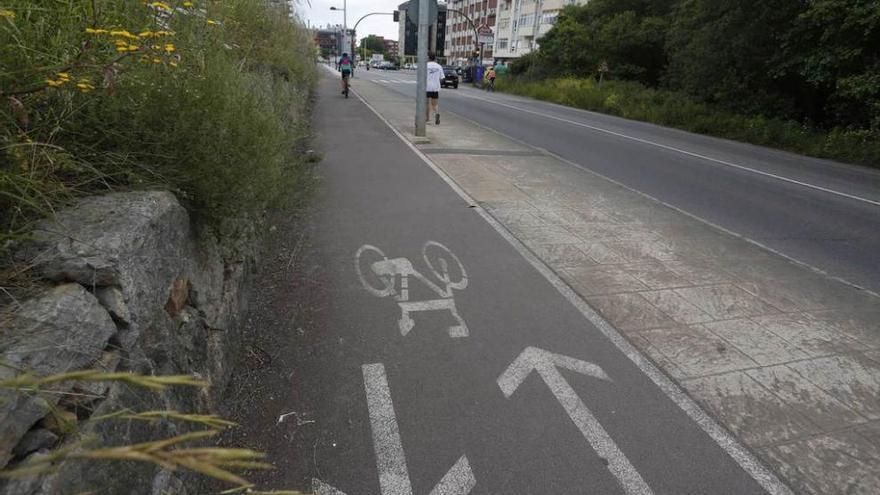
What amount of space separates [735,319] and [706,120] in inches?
784

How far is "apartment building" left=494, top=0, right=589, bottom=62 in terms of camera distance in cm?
6875

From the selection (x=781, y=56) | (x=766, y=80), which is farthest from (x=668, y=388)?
(x=766, y=80)

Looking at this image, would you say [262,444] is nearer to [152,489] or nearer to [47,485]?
[152,489]

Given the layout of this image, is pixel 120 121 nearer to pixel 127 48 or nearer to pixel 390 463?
pixel 127 48

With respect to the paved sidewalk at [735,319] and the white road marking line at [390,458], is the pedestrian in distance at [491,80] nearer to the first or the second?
the paved sidewalk at [735,319]

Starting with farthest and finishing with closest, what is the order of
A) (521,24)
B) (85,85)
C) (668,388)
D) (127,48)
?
(521,24), (668,388), (127,48), (85,85)

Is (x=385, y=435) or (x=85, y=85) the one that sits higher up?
(x=85, y=85)

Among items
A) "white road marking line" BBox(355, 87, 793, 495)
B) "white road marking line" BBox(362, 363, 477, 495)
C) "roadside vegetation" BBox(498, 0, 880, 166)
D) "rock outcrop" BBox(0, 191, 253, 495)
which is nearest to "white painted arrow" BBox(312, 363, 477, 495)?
"white road marking line" BBox(362, 363, 477, 495)

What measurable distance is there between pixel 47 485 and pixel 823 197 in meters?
12.2

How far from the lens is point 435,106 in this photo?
17.5m

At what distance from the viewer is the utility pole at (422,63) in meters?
13.3

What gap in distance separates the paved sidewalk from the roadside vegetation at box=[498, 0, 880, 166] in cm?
1228

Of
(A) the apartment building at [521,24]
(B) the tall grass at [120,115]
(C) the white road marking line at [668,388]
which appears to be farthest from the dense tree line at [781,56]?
(A) the apartment building at [521,24]

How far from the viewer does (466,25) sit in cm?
10150
